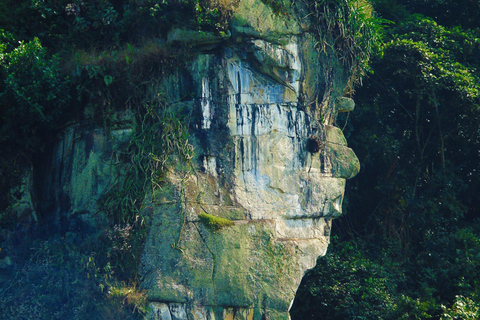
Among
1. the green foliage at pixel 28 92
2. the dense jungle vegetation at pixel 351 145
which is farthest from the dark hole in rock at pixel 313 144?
the green foliage at pixel 28 92

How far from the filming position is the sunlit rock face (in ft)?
24.6

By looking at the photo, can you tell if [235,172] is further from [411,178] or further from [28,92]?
[411,178]

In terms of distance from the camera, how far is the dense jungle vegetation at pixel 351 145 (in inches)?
305

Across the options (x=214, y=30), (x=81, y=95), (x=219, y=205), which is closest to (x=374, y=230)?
(x=219, y=205)

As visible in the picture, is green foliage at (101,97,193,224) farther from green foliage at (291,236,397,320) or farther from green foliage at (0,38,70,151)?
green foliage at (291,236,397,320)

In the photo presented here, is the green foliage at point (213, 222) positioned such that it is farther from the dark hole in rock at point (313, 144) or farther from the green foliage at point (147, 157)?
the dark hole in rock at point (313, 144)

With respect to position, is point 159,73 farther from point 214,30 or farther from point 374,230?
point 374,230

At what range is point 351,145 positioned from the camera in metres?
11.4

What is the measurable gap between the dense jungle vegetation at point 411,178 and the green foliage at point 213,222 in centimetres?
308

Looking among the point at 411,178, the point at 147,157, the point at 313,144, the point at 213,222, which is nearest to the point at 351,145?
the point at 411,178

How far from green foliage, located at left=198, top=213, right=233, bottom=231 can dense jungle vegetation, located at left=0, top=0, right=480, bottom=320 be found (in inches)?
36.0

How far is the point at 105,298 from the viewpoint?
7379mm

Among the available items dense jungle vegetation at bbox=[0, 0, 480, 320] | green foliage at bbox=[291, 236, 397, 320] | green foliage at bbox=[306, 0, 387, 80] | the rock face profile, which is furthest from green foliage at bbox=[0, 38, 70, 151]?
green foliage at bbox=[291, 236, 397, 320]

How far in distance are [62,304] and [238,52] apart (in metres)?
4.41
